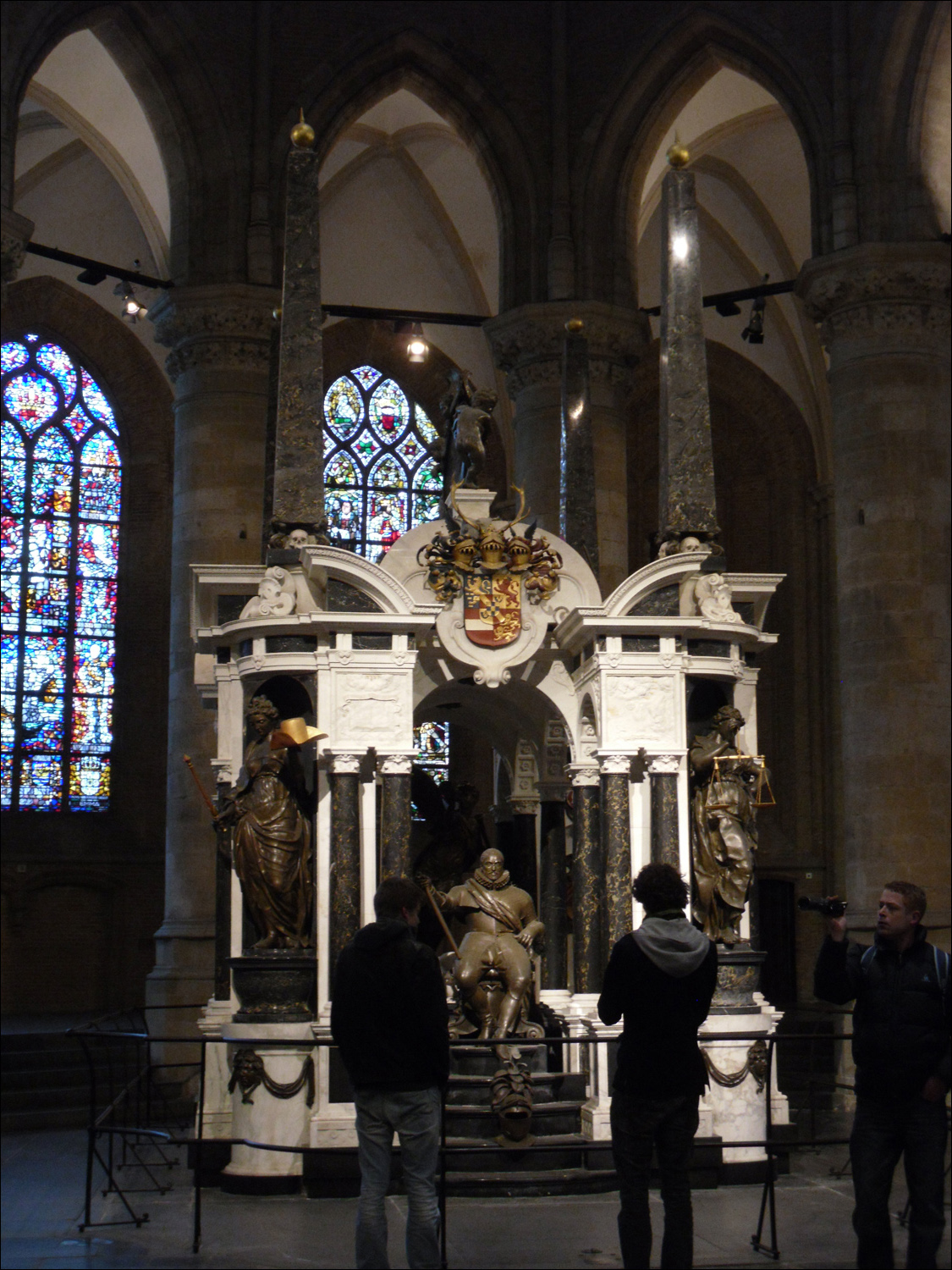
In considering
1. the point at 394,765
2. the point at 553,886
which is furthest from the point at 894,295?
the point at 394,765

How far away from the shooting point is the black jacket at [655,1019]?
6.26m

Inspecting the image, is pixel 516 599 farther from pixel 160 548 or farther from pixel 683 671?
pixel 160 548

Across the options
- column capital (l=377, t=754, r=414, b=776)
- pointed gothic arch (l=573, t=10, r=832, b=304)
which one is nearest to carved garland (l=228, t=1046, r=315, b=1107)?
column capital (l=377, t=754, r=414, b=776)

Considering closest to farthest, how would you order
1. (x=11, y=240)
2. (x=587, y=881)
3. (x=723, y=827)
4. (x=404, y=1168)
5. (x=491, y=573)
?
(x=404, y=1168) → (x=723, y=827) → (x=587, y=881) → (x=491, y=573) → (x=11, y=240)

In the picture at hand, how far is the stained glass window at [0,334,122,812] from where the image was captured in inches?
890

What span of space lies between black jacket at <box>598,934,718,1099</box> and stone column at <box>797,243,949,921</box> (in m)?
10.3

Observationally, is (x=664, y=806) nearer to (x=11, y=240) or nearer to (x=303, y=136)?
(x=303, y=136)

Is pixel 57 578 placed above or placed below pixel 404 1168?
above

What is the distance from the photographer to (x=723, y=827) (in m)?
10.2

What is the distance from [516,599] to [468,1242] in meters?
4.31

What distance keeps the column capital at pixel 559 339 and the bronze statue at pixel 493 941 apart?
Result: 9.00m

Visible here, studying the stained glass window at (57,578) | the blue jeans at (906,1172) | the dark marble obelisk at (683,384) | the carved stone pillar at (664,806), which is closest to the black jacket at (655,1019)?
the blue jeans at (906,1172)

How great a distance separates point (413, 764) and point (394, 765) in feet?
1.18

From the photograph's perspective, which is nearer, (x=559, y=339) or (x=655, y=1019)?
(x=655, y=1019)
